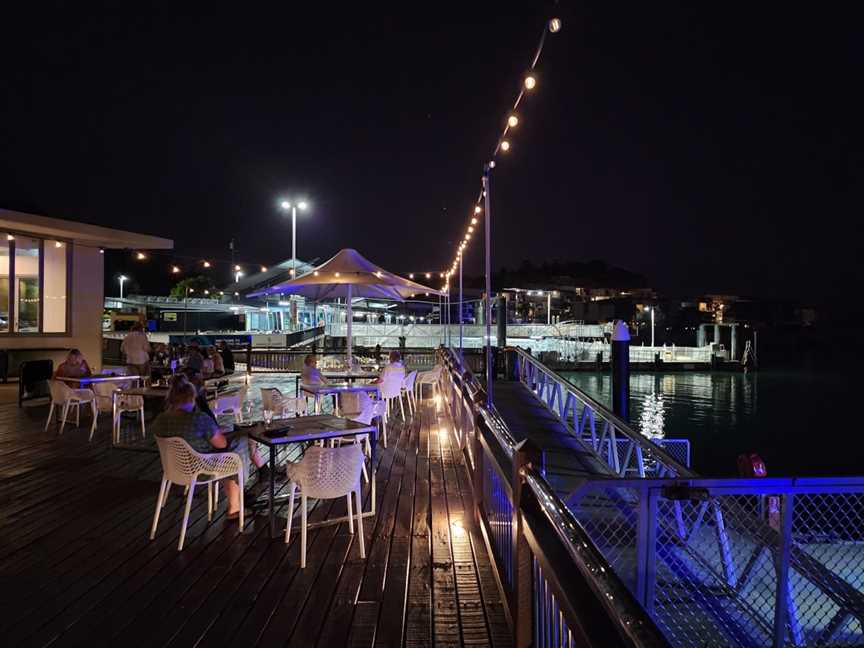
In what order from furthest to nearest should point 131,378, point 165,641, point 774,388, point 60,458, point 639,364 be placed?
point 639,364 → point 774,388 → point 131,378 → point 60,458 → point 165,641

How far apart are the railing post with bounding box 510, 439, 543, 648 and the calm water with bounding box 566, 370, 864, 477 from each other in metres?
15.2

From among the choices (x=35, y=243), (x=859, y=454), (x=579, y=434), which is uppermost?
(x=35, y=243)

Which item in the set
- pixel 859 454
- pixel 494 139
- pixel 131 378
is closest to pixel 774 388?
pixel 859 454

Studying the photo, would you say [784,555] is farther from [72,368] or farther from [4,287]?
[4,287]

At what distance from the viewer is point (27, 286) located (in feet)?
40.6

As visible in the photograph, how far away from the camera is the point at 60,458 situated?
255 inches

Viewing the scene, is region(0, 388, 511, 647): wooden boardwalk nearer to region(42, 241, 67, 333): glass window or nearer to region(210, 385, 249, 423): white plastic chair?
region(210, 385, 249, 423): white plastic chair

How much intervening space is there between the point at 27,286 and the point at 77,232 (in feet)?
6.18

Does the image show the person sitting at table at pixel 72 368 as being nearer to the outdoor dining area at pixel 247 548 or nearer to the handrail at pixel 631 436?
the outdoor dining area at pixel 247 548

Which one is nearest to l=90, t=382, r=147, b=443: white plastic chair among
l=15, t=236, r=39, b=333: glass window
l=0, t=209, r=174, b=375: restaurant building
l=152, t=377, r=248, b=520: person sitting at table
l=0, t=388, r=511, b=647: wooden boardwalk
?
l=0, t=388, r=511, b=647: wooden boardwalk

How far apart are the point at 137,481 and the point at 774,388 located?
135ft

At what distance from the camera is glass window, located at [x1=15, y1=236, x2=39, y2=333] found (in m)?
12.1

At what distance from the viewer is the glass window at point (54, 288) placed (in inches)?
494

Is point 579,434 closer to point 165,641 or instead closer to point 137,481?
point 137,481
